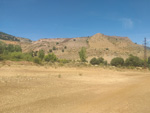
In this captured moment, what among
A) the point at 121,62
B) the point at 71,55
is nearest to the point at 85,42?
the point at 71,55

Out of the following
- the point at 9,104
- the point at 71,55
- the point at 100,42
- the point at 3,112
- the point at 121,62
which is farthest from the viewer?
the point at 100,42

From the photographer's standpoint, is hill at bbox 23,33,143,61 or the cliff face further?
→ the cliff face

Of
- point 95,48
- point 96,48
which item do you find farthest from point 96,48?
point 95,48

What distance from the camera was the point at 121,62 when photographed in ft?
132

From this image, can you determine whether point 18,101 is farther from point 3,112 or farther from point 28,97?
point 3,112

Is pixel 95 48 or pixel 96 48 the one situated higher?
pixel 96 48

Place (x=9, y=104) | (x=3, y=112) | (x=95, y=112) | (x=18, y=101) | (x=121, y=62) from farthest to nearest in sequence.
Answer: (x=121, y=62)
(x=18, y=101)
(x=9, y=104)
(x=95, y=112)
(x=3, y=112)

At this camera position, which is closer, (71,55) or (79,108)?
(79,108)

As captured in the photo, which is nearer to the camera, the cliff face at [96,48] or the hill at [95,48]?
the hill at [95,48]

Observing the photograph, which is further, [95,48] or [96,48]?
[96,48]

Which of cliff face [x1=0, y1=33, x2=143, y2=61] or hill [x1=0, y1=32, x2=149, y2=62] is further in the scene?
cliff face [x1=0, y1=33, x2=143, y2=61]

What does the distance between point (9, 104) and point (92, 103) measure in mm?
3930

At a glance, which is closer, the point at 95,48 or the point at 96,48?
the point at 95,48

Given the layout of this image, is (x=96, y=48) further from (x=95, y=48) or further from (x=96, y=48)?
(x=95, y=48)
